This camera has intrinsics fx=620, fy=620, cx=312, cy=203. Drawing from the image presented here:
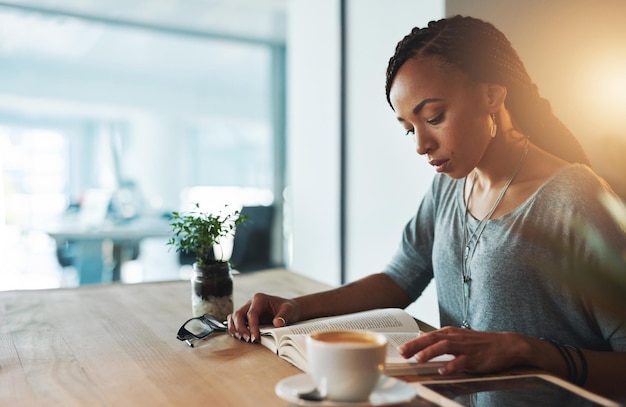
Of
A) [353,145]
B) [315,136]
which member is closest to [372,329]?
[353,145]

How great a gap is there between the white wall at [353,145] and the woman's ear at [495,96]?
1.24 meters

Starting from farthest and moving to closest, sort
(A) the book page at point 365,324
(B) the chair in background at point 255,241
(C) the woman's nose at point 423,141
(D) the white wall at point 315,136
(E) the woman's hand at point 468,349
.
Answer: (B) the chair in background at point 255,241 < (D) the white wall at point 315,136 < (C) the woman's nose at point 423,141 < (A) the book page at point 365,324 < (E) the woman's hand at point 468,349

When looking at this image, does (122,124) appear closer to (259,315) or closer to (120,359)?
(259,315)

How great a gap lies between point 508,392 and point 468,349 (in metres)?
0.10

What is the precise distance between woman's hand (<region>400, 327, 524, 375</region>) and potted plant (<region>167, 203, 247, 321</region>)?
50cm

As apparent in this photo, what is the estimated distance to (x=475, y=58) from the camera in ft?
4.13

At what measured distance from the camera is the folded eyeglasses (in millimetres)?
1152

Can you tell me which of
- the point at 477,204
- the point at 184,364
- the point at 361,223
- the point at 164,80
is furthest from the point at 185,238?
the point at 164,80

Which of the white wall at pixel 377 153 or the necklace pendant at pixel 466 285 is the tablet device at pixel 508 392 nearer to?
the necklace pendant at pixel 466 285

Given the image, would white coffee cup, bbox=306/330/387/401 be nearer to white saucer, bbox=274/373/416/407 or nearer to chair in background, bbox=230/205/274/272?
white saucer, bbox=274/373/416/407

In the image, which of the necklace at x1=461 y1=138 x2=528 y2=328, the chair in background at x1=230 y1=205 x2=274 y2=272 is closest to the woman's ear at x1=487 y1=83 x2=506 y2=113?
the necklace at x1=461 y1=138 x2=528 y2=328

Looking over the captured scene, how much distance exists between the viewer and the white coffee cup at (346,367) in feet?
2.25

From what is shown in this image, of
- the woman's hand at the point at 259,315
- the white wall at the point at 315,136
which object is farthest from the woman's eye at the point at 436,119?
the white wall at the point at 315,136

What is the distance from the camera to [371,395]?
29.3 inches
